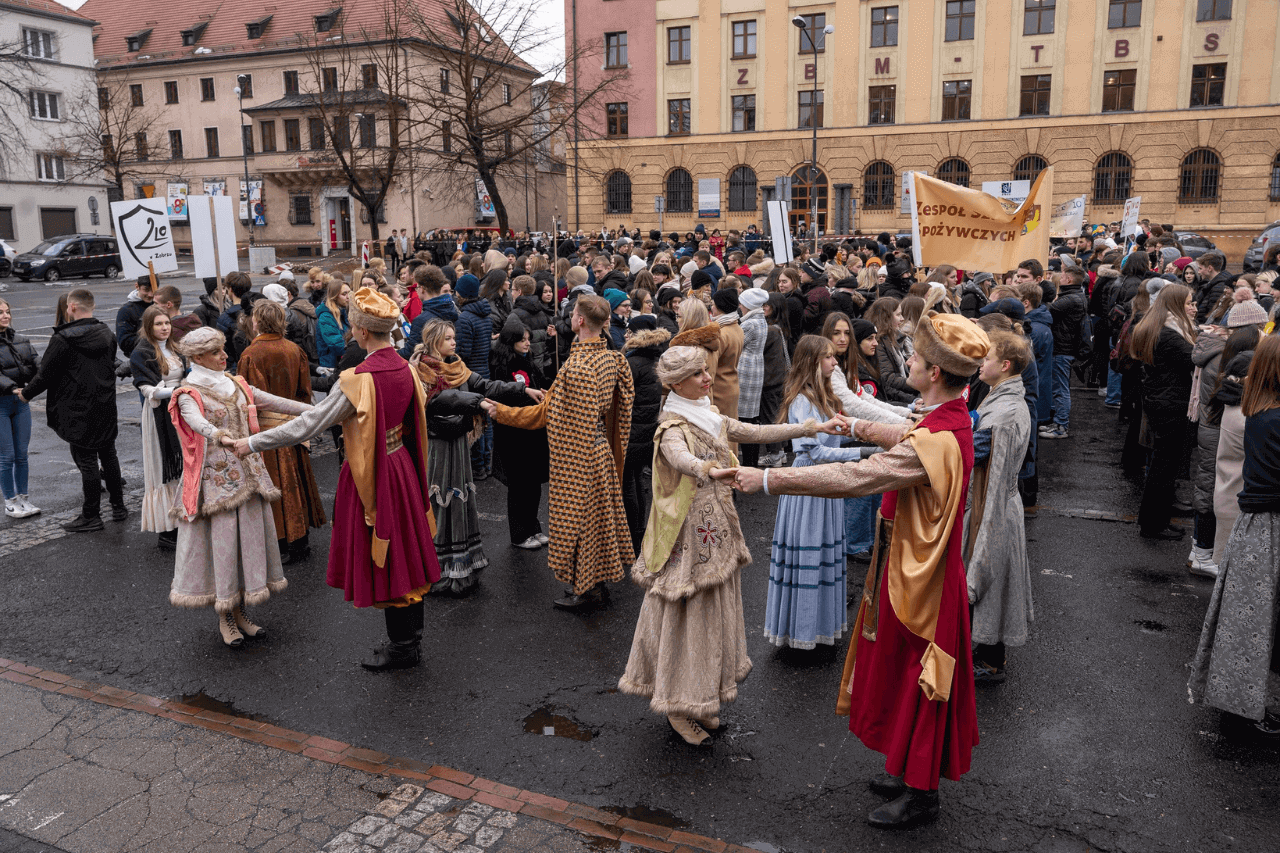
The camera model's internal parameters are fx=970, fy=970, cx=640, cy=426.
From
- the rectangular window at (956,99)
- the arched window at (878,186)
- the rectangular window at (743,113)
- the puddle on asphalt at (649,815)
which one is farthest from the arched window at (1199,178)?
the puddle on asphalt at (649,815)

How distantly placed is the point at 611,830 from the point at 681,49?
149 ft

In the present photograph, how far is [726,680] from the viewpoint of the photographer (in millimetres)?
4684

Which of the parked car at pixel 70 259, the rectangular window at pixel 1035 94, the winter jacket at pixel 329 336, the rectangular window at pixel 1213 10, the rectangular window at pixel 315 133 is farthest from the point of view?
the rectangular window at pixel 315 133

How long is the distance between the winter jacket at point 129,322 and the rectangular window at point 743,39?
39.1 metres

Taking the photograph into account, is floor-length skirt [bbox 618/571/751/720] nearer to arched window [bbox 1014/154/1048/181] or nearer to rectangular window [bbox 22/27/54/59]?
arched window [bbox 1014/154/1048/181]

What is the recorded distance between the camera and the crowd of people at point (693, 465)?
13.0 ft

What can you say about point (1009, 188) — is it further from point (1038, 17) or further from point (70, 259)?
point (70, 259)

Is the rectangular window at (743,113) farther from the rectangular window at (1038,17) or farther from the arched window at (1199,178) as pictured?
the arched window at (1199,178)

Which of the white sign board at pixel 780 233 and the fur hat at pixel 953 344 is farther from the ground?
the white sign board at pixel 780 233

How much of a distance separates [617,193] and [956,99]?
1618 centimetres

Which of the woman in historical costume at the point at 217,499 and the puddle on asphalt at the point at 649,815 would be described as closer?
the puddle on asphalt at the point at 649,815

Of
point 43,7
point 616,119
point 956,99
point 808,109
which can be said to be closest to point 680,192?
point 616,119

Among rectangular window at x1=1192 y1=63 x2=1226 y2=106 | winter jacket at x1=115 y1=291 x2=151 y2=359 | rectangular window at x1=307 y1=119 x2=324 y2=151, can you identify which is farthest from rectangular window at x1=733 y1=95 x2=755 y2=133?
winter jacket at x1=115 y1=291 x2=151 y2=359

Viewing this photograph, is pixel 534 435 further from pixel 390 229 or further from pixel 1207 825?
pixel 390 229
